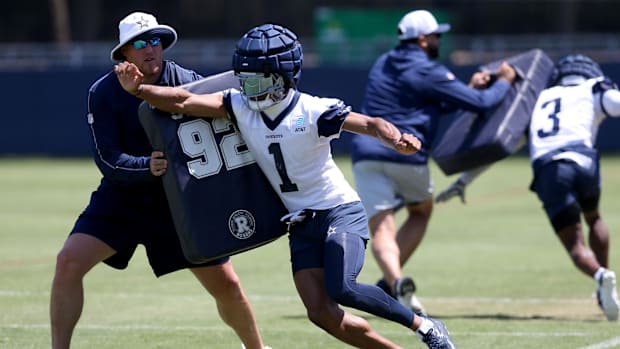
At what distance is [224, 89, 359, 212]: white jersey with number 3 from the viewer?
7062 mm

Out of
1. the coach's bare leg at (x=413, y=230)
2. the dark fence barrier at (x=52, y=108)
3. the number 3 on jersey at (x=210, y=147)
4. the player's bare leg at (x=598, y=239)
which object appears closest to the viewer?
the number 3 on jersey at (x=210, y=147)

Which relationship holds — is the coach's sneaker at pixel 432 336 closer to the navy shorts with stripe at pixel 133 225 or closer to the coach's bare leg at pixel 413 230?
the navy shorts with stripe at pixel 133 225

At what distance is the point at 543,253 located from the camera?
14000 millimetres

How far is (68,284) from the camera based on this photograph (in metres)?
7.59

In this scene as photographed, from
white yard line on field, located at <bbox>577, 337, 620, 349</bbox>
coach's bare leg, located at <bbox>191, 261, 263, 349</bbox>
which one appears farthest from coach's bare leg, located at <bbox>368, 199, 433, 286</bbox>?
coach's bare leg, located at <bbox>191, 261, 263, 349</bbox>

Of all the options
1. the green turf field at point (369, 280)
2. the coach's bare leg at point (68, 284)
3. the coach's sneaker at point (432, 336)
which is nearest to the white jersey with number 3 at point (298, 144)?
the coach's sneaker at point (432, 336)

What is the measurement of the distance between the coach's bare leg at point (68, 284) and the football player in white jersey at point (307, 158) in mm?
1069

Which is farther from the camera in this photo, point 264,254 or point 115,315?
point 264,254

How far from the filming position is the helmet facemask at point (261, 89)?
708cm

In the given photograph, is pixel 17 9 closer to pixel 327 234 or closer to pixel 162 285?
pixel 162 285

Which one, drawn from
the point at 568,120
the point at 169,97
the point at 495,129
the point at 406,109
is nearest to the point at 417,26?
the point at 406,109

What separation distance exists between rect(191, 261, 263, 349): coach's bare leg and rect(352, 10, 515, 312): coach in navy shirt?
261cm

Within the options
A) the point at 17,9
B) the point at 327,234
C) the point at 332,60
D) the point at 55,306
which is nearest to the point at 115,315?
the point at 55,306

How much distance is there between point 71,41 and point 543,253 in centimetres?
3729
